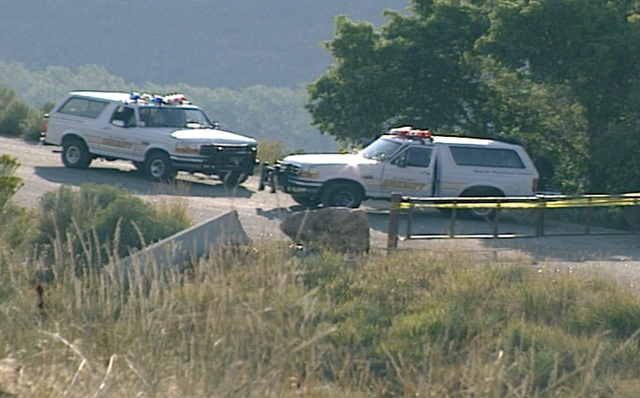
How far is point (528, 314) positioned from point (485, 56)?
50.1 ft

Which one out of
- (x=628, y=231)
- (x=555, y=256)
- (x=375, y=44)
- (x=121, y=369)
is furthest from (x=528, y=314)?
(x=375, y=44)

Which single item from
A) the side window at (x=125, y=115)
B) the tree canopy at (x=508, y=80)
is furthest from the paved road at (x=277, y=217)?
the tree canopy at (x=508, y=80)

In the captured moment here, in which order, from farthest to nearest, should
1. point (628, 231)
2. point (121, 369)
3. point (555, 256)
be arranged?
point (628, 231)
point (555, 256)
point (121, 369)

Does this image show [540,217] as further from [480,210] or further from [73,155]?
[73,155]

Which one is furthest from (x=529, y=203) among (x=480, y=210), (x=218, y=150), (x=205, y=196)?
(x=218, y=150)

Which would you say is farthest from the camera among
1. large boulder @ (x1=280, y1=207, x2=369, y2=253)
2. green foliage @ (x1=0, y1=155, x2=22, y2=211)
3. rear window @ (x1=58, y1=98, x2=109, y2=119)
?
rear window @ (x1=58, y1=98, x2=109, y2=119)

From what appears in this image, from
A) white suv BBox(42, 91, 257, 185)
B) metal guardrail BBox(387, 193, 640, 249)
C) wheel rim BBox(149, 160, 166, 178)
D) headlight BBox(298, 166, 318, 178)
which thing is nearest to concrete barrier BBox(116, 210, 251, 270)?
metal guardrail BBox(387, 193, 640, 249)

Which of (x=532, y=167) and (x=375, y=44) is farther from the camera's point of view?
(x=375, y=44)

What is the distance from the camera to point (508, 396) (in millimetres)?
7328

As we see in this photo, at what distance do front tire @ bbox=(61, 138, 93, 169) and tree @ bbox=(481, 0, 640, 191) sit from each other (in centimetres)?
823

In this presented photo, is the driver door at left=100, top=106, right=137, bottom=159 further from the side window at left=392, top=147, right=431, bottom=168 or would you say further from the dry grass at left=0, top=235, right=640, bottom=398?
the dry grass at left=0, top=235, right=640, bottom=398

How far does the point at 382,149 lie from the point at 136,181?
511cm

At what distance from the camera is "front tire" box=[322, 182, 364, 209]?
22.3 m

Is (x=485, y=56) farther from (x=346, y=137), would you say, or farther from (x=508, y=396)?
(x=508, y=396)
